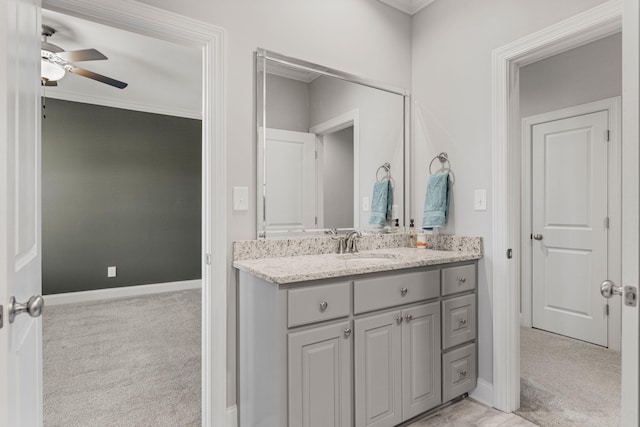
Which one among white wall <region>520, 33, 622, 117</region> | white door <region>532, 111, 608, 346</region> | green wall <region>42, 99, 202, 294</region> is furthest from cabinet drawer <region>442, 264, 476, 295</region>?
green wall <region>42, 99, 202, 294</region>

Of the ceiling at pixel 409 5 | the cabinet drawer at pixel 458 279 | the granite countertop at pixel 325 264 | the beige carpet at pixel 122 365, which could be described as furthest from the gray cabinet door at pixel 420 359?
the ceiling at pixel 409 5

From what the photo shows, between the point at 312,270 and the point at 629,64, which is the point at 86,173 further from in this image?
the point at 629,64

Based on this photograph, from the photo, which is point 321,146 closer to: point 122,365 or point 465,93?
point 465,93

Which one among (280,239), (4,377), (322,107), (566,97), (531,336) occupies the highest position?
(566,97)

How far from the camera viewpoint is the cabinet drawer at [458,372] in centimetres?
201

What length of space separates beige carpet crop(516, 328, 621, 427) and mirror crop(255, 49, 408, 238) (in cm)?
135

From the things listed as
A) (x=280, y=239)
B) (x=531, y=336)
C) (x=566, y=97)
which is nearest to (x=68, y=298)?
(x=280, y=239)

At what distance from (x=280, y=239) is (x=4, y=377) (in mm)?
1390

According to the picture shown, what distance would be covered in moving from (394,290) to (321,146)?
102 centimetres

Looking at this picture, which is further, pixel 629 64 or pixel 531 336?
pixel 531 336

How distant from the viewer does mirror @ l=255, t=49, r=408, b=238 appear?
203 centimetres

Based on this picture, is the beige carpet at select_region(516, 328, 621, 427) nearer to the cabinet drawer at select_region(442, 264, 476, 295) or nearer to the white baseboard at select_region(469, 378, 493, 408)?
the white baseboard at select_region(469, 378, 493, 408)

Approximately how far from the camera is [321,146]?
231 centimetres

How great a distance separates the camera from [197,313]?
399 cm
